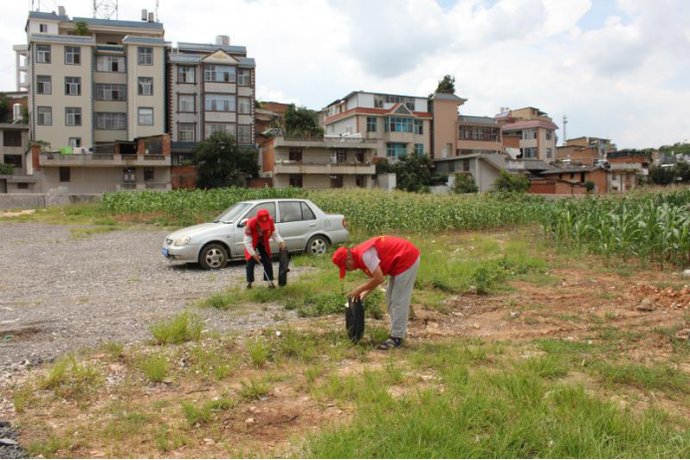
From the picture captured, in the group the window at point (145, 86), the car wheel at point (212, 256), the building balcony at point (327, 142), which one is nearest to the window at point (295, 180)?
the building balcony at point (327, 142)

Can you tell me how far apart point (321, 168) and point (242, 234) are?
1656 inches

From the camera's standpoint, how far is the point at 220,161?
50.8m

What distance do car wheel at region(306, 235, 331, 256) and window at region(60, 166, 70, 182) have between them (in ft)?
146

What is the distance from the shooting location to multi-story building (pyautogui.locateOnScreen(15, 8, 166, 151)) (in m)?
53.3

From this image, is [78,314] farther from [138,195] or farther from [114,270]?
[138,195]

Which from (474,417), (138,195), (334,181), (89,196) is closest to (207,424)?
(474,417)

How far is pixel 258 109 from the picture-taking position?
220 feet

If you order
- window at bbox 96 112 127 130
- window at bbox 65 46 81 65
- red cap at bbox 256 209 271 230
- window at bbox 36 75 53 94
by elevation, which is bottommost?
red cap at bbox 256 209 271 230

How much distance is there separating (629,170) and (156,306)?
65.5m

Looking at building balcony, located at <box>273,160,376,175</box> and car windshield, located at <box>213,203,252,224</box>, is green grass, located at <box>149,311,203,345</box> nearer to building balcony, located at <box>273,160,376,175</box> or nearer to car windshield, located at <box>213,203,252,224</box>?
car windshield, located at <box>213,203,252,224</box>

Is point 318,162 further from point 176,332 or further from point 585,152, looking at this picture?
point 176,332

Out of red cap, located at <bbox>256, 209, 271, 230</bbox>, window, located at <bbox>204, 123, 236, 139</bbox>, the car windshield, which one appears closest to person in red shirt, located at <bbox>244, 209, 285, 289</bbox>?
red cap, located at <bbox>256, 209, 271, 230</bbox>

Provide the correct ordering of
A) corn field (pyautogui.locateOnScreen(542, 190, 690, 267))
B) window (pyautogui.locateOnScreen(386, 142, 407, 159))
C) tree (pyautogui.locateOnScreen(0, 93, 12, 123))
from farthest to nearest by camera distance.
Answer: window (pyautogui.locateOnScreen(386, 142, 407, 159)) < tree (pyautogui.locateOnScreen(0, 93, 12, 123)) < corn field (pyautogui.locateOnScreen(542, 190, 690, 267))

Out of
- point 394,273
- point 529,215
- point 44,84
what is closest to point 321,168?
point 44,84
